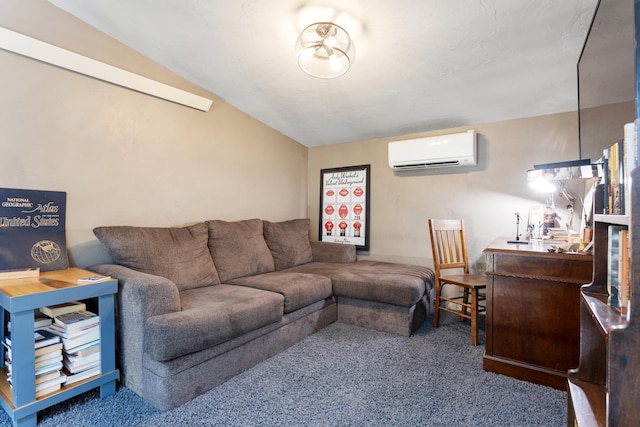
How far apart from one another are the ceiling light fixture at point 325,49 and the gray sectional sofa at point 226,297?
1.60 m

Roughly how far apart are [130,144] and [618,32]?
9.95 ft

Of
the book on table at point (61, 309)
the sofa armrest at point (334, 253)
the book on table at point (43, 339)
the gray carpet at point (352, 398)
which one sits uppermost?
the sofa armrest at point (334, 253)

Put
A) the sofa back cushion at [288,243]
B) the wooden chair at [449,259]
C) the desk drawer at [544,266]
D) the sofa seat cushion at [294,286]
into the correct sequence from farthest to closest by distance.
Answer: the sofa back cushion at [288,243], the wooden chair at [449,259], the sofa seat cushion at [294,286], the desk drawer at [544,266]

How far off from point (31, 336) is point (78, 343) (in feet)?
0.78

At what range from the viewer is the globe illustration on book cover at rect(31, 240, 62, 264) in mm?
1933

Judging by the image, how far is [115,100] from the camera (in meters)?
2.38

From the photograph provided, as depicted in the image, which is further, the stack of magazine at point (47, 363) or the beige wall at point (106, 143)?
the beige wall at point (106, 143)

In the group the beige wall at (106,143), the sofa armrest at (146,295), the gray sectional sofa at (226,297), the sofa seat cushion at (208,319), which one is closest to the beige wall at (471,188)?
the gray sectional sofa at (226,297)

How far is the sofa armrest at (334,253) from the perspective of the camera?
362 cm

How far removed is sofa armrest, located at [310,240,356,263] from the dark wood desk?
177 centimetres

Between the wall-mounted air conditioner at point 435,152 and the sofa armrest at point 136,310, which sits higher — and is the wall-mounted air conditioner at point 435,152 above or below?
above

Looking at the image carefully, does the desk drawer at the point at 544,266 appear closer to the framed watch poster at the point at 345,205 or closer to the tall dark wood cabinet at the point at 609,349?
the tall dark wood cabinet at the point at 609,349

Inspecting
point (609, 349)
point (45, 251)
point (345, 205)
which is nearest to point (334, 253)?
point (345, 205)

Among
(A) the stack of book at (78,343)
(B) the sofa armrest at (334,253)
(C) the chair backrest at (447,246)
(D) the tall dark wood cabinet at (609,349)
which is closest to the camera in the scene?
(D) the tall dark wood cabinet at (609,349)
